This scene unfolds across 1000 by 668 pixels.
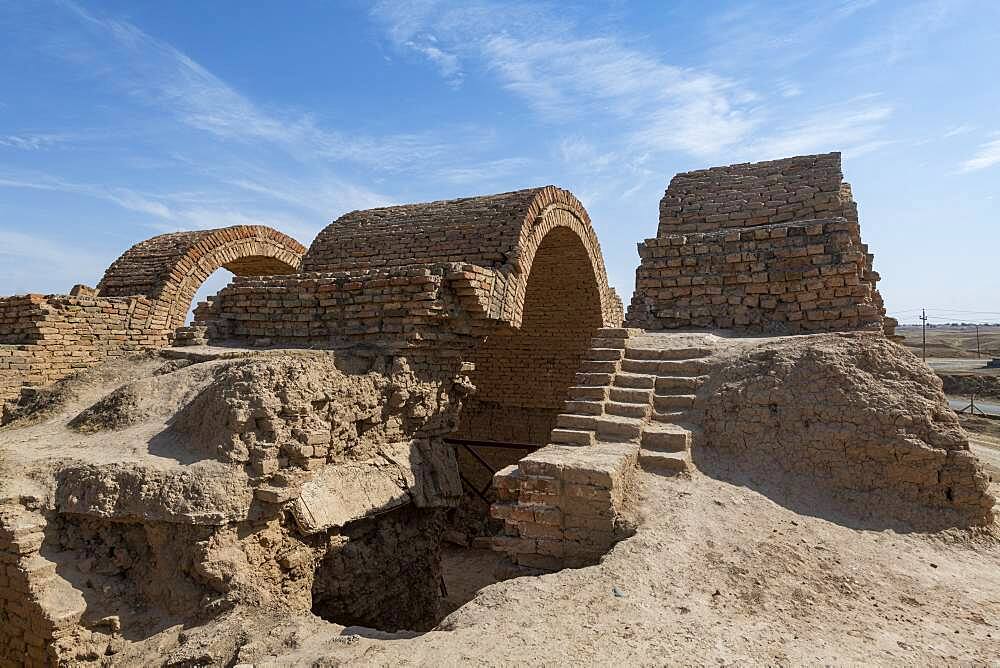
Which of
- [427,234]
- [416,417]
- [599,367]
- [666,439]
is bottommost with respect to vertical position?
[416,417]

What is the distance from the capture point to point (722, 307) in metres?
6.76

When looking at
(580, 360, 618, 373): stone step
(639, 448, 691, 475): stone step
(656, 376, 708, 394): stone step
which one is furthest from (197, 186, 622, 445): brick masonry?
(639, 448, 691, 475): stone step

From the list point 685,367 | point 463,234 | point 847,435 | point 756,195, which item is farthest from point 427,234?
point 847,435

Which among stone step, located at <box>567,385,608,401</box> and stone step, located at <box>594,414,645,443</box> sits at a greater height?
stone step, located at <box>567,385,608,401</box>

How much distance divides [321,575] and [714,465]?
322 centimetres

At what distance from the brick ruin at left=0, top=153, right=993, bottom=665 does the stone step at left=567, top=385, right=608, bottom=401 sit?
0.08ft

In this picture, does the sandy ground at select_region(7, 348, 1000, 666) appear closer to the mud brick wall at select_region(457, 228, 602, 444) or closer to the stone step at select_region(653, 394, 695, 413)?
the stone step at select_region(653, 394, 695, 413)

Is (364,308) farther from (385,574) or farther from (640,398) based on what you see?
(640,398)

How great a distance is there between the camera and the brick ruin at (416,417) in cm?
382

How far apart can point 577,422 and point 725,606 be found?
1.90 metres

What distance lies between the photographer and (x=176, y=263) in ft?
30.9

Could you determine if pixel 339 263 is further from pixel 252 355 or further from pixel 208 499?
pixel 208 499

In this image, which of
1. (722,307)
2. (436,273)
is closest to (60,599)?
(436,273)

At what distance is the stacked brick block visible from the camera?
6.29 meters
